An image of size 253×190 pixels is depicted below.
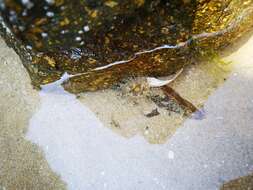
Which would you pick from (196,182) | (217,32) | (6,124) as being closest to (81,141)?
(6,124)

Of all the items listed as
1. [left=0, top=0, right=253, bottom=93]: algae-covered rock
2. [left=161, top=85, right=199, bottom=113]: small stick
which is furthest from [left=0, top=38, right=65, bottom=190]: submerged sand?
[left=161, top=85, right=199, bottom=113]: small stick

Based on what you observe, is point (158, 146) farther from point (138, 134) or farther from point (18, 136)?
point (18, 136)

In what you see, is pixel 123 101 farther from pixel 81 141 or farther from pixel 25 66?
pixel 25 66

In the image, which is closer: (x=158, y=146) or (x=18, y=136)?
(x=158, y=146)

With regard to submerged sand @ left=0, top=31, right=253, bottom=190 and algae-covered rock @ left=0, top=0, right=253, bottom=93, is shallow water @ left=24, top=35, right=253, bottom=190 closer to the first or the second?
submerged sand @ left=0, top=31, right=253, bottom=190

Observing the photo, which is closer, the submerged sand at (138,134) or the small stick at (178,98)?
the submerged sand at (138,134)

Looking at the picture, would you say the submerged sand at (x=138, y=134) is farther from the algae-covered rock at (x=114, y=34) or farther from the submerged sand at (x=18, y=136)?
the algae-covered rock at (x=114, y=34)

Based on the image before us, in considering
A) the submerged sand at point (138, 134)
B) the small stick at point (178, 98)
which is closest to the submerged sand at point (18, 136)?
the submerged sand at point (138, 134)

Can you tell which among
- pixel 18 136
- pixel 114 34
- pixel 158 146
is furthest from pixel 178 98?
pixel 18 136

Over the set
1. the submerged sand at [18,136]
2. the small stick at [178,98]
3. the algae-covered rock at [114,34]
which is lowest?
the submerged sand at [18,136]
